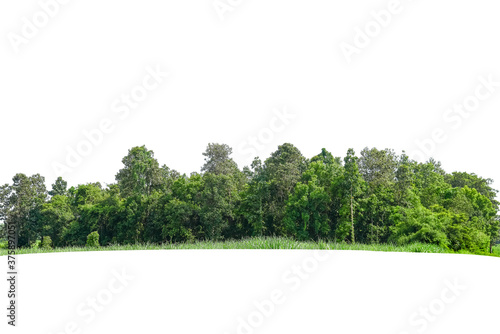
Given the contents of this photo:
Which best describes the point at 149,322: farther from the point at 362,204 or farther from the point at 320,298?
the point at 362,204

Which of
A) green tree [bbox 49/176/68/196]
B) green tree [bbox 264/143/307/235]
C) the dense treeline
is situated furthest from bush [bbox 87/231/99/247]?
green tree [bbox 49/176/68/196]

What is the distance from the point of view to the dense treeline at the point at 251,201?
Answer: 2359 centimetres

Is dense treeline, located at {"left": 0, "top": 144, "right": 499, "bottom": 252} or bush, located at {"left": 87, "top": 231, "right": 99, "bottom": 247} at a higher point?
dense treeline, located at {"left": 0, "top": 144, "right": 499, "bottom": 252}

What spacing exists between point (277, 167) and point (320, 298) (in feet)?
65.7

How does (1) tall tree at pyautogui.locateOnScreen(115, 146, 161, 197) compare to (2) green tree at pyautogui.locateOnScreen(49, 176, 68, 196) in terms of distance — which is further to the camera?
(2) green tree at pyautogui.locateOnScreen(49, 176, 68, 196)

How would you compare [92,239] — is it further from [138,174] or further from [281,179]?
[281,179]

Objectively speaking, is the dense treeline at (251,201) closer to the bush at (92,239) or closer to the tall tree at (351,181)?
the tall tree at (351,181)

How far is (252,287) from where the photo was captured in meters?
8.32

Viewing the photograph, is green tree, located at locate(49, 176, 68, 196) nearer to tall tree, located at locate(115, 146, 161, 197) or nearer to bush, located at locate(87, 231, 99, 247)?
tall tree, located at locate(115, 146, 161, 197)

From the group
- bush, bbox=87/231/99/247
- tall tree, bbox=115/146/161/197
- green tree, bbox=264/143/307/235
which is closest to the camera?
bush, bbox=87/231/99/247

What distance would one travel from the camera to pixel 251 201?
87.3 ft

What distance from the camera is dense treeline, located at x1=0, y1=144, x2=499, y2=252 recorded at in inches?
929

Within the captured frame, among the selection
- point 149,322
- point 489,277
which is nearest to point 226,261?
point 149,322

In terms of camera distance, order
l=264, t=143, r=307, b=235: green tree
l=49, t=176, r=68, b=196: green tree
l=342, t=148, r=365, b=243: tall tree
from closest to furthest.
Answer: l=342, t=148, r=365, b=243: tall tree
l=264, t=143, r=307, b=235: green tree
l=49, t=176, r=68, b=196: green tree
